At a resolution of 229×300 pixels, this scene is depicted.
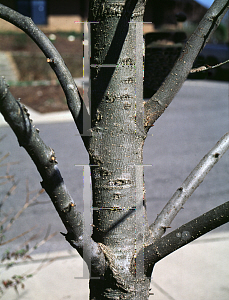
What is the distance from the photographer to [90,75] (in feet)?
4.20

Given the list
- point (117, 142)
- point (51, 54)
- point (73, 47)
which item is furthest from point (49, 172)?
point (73, 47)

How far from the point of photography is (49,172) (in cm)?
110

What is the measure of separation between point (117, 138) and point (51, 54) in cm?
36

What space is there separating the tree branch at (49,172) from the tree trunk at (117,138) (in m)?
0.09

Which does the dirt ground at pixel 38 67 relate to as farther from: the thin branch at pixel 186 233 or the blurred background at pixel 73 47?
the thin branch at pixel 186 233

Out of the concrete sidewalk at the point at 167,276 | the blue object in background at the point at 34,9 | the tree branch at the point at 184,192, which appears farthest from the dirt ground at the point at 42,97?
the tree branch at the point at 184,192

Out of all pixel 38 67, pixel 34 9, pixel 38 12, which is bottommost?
pixel 38 67

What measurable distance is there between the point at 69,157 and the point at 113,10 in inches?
201

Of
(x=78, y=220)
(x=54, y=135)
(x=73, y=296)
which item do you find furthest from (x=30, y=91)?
(x=78, y=220)

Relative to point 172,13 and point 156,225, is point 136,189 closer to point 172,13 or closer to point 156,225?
point 156,225

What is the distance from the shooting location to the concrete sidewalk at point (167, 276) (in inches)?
115

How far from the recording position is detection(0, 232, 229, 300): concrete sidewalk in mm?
2928

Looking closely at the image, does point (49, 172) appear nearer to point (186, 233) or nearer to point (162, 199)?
point (186, 233)

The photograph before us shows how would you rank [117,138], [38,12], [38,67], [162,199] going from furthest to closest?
[38,12] → [38,67] → [162,199] → [117,138]
